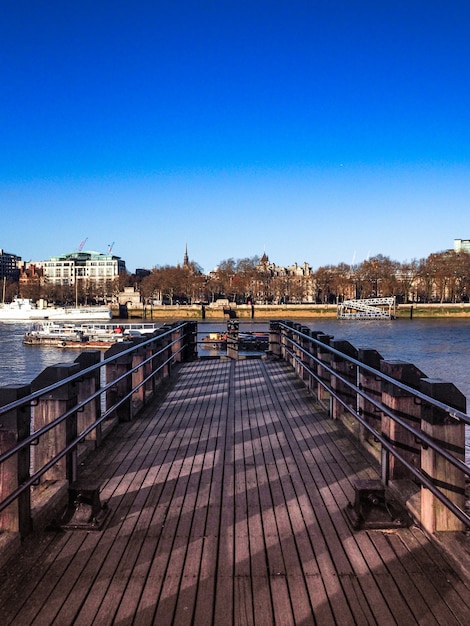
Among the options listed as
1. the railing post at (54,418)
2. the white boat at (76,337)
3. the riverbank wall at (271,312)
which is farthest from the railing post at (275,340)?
the riverbank wall at (271,312)

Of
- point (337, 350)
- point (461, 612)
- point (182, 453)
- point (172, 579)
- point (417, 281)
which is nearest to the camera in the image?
point (461, 612)

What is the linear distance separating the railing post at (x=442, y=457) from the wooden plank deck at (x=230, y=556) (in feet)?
0.62

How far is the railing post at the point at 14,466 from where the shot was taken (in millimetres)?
3139

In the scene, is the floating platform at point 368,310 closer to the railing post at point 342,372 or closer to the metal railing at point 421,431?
the railing post at point 342,372

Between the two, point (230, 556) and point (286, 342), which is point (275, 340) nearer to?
point (286, 342)

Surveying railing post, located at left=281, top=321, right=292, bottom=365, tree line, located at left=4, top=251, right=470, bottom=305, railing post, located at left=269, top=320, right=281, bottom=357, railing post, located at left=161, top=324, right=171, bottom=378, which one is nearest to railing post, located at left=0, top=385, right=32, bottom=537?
railing post, located at left=161, top=324, right=171, bottom=378

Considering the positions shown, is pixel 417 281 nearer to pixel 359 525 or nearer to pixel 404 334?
pixel 404 334

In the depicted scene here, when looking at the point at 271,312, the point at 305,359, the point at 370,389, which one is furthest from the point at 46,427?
the point at 271,312

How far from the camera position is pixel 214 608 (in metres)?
2.60

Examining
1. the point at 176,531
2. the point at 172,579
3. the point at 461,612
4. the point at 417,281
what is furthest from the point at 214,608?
the point at 417,281

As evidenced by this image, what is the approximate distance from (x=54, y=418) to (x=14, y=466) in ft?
2.76

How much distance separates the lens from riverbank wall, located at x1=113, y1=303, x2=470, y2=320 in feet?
309

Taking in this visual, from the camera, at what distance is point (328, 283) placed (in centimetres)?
11612

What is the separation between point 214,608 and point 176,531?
90 cm
